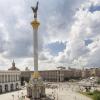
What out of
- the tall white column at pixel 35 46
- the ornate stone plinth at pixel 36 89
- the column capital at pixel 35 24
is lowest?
the ornate stone plinth at pixel 36 89

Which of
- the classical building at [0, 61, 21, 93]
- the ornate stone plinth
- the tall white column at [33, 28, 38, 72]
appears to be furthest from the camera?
the classical building at [0, 61, 21, 93]

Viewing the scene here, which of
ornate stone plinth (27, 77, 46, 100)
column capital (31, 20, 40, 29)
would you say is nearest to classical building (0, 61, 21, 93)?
ornate stone plinth (27, 77, 46, 100)

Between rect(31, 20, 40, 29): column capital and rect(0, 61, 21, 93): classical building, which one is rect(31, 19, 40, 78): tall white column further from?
rect(0, 61, 21, 93): classical building

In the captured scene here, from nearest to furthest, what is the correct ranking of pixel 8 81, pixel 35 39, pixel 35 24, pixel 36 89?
1. pixel 36 89
2. pixel 35 24
3. pixel 35 39
4. pixel 8 81

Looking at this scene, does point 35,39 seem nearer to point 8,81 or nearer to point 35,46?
point 35,46

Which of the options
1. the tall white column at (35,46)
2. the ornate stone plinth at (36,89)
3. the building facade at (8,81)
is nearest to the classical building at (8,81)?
the building facade at (8,81)

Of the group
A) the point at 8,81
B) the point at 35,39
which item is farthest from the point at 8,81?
the point at 35,39

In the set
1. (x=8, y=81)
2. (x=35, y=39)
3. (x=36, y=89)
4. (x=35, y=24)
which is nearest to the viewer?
(x=36, y=89)

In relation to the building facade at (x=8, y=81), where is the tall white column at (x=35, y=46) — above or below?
above

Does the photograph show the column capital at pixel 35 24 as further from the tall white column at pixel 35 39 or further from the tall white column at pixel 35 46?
the tall white column at pixel 35 46

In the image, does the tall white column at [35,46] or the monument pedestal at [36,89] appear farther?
the tall white column at [35,46]

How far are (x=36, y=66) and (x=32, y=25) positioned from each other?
407 inches

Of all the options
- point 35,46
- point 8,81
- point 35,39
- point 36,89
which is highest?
point 35,39

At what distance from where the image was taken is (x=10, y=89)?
10731 centimetres
